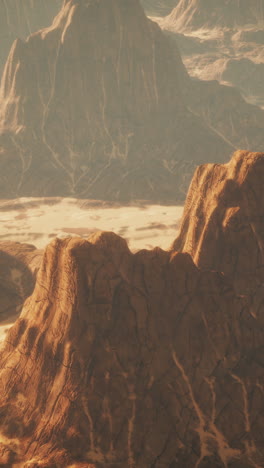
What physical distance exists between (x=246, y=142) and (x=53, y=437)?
404 ft

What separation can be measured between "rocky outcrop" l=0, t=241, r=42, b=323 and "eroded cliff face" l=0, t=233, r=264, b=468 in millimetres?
26731

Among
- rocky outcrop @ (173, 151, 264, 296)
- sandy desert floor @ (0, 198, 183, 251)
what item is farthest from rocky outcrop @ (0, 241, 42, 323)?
rocky outcrop @ (173, 151, 264, 296)

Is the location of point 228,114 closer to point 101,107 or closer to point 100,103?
point 101,107

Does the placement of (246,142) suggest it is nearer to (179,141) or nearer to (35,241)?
(179,141)

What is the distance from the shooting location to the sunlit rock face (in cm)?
13425

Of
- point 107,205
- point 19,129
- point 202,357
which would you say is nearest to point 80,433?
point 202,357

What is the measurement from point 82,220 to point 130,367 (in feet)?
278

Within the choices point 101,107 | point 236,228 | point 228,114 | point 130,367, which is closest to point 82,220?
point 101,107

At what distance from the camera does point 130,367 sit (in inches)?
1241

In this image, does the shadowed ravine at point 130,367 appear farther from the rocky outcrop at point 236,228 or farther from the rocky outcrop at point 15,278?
the rocky outcrop at point 15,278

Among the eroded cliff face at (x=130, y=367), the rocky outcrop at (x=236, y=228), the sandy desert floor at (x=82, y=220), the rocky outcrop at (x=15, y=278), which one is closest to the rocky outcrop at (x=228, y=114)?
the sandy desert floor at (x=82, y=220)

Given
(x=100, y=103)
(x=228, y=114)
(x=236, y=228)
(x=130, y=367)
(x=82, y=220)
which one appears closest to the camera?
(x=130, y=367)

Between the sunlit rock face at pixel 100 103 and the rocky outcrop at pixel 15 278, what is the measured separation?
196 ft

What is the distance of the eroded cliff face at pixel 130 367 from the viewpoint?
29.5 m
